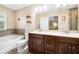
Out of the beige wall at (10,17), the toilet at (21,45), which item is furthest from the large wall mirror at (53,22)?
the beige wall at (10,17)

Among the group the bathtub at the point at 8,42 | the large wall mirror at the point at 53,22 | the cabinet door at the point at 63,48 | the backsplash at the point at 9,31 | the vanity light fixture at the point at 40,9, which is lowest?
the cabinet door at the point at 63,48

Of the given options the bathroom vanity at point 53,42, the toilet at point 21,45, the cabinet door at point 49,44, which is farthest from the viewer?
the cabinet door at point 49,44

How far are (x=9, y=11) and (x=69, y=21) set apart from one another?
4.57 ft

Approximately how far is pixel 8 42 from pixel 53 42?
105cm

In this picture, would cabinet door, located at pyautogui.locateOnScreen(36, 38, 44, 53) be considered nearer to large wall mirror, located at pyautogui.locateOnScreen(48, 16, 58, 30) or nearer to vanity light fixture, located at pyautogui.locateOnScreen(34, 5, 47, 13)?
large wall mirror, located at pyautogui.locateOnScreen(48, 16, 58, 30)

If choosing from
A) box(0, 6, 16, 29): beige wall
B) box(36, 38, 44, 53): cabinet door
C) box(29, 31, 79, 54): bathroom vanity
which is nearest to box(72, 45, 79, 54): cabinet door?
box(29, 31, 79, 54): bathroom vanity

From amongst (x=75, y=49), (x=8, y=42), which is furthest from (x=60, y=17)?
(x=8, y=42)

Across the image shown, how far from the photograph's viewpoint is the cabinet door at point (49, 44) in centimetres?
247

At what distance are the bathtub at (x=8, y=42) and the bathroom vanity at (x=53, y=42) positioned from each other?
355 millimetres

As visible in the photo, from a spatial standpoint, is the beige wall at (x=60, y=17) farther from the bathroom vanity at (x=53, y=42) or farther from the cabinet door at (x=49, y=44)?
the cabinet door at (x=49, y=44)

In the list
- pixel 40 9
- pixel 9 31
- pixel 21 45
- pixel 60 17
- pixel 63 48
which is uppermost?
pixel 40 9

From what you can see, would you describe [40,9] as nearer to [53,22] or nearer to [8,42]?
[53,22]

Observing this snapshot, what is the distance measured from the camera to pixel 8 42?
2080 millimetres

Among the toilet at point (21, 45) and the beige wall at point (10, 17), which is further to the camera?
the toilet at point (21, 45)
